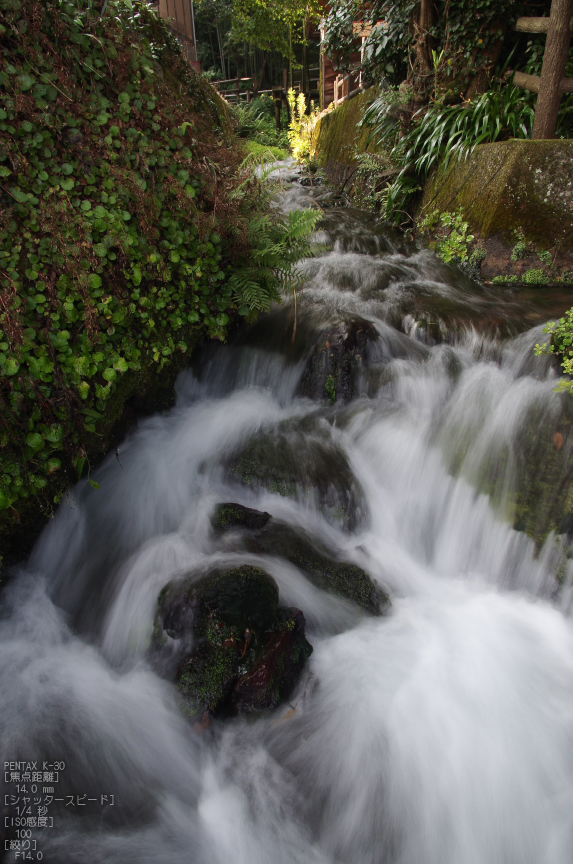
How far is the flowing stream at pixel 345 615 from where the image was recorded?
232 cm

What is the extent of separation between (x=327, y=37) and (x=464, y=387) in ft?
31.2

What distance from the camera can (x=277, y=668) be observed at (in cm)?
267

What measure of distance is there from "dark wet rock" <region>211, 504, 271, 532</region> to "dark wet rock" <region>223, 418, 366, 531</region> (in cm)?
34

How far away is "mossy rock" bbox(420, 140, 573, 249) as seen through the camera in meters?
5.57

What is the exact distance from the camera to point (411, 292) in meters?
5.98

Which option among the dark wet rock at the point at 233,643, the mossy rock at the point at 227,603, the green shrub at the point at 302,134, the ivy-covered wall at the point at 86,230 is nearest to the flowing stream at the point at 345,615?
the dark wet rock at the point at 233,643

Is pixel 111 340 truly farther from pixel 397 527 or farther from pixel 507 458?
pixel 507 458

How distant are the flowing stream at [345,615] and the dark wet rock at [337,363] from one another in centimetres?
2

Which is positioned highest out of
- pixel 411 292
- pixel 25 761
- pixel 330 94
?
pixel 330 94

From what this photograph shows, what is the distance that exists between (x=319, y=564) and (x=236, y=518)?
67cm

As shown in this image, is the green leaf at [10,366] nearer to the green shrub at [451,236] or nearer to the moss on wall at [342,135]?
the green shrub at [451,236]

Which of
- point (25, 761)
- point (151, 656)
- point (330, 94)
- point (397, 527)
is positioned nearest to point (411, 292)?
point (397, 527)

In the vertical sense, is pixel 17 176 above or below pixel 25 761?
above

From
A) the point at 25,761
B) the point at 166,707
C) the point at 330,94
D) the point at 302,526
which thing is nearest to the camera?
the point at 25,761
